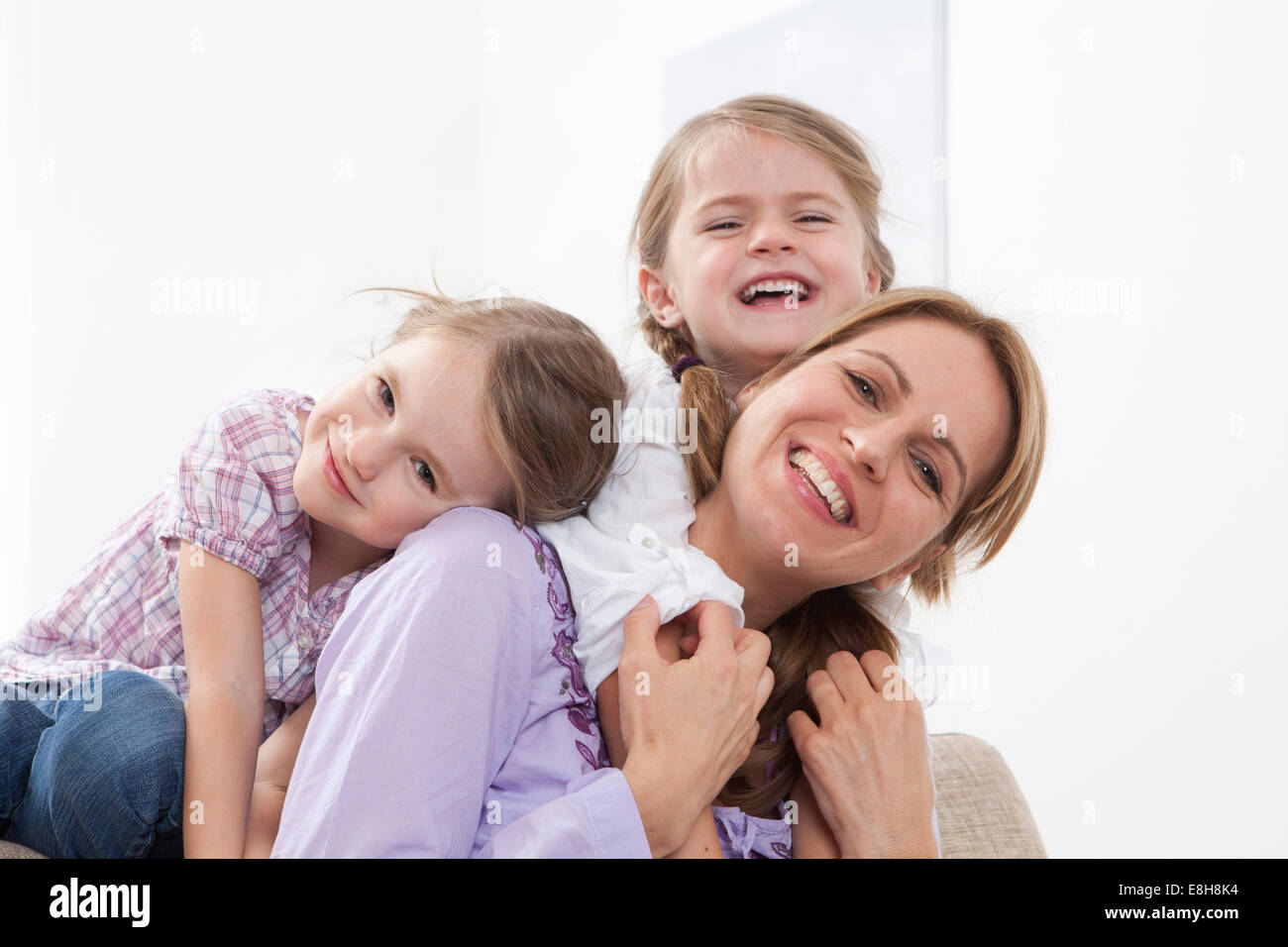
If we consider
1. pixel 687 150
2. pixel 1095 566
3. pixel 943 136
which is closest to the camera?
pixel 687 150

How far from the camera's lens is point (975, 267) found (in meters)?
3.11

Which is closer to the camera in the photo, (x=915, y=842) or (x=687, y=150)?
(x=915, y=842)

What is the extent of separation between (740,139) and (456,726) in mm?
959

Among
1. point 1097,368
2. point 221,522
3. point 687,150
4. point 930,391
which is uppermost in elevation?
point 687,150

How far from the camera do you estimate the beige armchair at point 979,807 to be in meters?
1.64

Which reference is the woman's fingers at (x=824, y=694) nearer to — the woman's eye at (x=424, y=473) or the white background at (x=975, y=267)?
the woman's eye at (x=424, y=473)

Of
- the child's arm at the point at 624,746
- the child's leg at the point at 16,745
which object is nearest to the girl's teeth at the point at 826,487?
the child's arm at the point at 624,746

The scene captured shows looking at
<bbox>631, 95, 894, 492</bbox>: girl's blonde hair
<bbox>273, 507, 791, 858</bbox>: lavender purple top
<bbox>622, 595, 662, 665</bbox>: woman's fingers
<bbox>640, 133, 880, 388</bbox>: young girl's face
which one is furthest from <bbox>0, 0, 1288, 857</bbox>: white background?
<bbox>273, 507, 791, 858</bbox>: lavender purple top

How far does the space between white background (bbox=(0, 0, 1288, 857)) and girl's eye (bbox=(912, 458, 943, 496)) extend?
32.1 inches

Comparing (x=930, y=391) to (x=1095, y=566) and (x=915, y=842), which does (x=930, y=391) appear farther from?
(x=1095, y=566)

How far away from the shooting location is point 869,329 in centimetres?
137

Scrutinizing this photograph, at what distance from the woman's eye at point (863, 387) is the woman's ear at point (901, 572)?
0.25m
